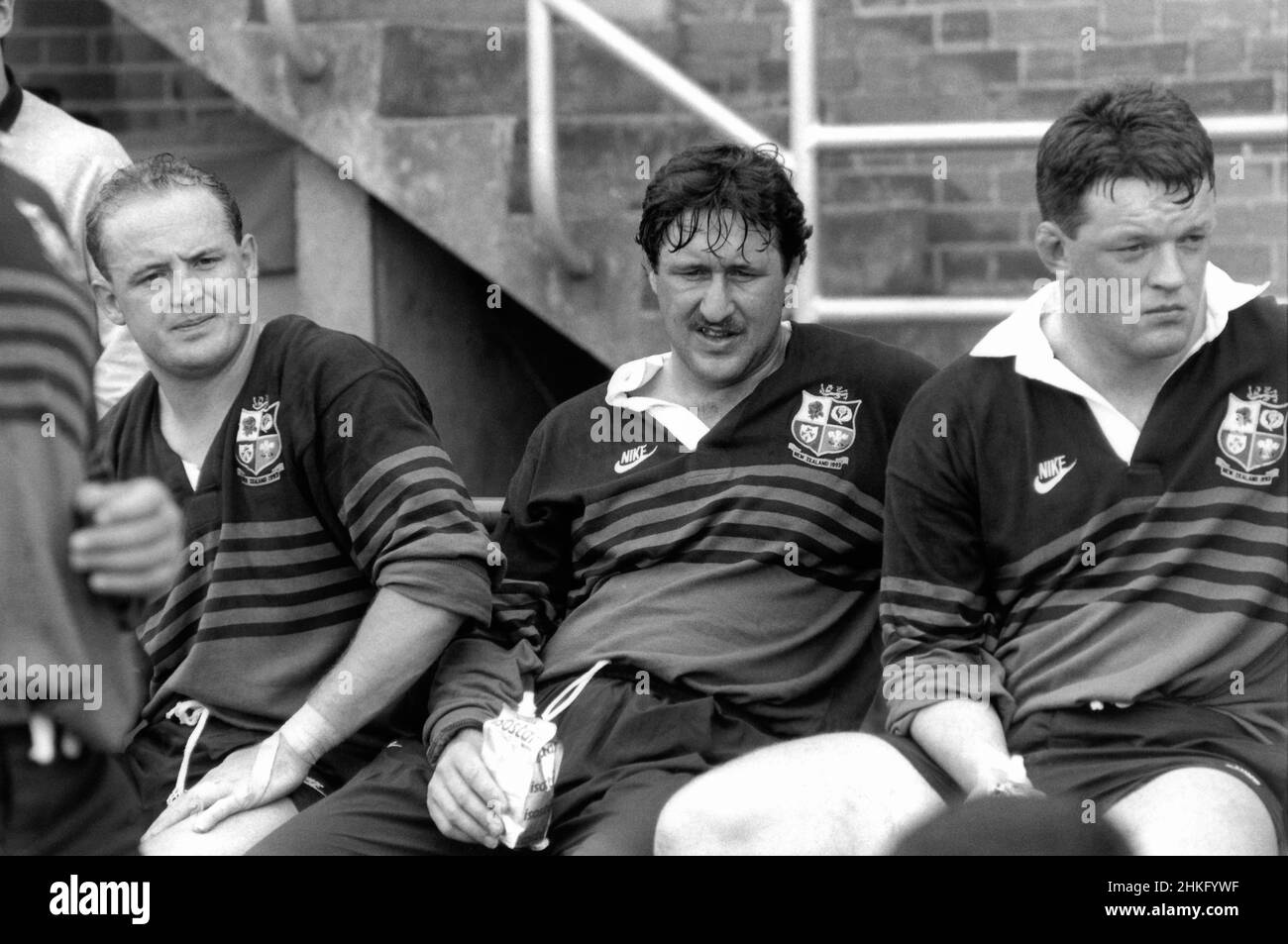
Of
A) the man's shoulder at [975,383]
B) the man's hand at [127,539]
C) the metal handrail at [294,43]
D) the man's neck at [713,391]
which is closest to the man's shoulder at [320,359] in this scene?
the man's neck at [713,391]

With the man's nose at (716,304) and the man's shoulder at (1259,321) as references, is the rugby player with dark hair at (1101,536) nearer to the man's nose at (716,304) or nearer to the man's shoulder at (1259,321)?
the man's shoulder at (1259,321)

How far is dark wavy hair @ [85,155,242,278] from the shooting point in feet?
9.69

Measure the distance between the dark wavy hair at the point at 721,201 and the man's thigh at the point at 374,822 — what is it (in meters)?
0.89

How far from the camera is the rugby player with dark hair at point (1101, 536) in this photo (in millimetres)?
2543

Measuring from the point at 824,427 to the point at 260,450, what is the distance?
85cm

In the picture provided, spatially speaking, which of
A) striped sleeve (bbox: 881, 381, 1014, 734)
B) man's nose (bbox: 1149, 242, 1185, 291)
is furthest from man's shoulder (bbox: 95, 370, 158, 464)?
man's nose (bbox: 1149, 242, 1185, 291)

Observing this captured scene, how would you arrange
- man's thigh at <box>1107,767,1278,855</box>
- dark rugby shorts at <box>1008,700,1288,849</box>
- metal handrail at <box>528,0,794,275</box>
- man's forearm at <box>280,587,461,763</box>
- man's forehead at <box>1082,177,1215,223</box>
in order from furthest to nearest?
metal handrail at <box>528,0,794,275</box> < man's forearm at <box>280,587,461,763</box> < man's forehead at <box>1082,177,1215,223</box> < dark rugby shorts at <box>1008,700,1288,849</box> < man's thigh at <box>1107,767,1278,855</box>

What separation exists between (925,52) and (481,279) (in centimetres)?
130

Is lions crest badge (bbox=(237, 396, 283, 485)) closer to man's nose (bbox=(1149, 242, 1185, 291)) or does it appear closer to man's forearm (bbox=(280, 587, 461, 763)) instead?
man's forearm (bbox=(280, 587, 461, 763))

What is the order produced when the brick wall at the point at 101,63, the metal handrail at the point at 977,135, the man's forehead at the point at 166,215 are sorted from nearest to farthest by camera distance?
the man's forehead at the point at 166,215, the metal handrail at the point at 977,135, the brick wall at the point at 101,63

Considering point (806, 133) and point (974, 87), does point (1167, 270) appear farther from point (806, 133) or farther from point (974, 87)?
point (974, 87)
